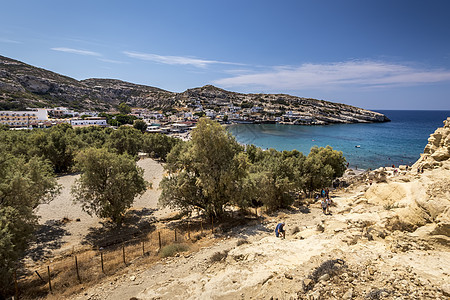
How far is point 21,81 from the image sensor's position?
141750 mm

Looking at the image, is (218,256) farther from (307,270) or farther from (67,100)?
(67,100)

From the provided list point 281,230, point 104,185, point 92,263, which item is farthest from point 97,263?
point 281,230

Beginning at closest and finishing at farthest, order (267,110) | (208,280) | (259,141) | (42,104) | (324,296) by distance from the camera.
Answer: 1. (324,296)
2. (208,280)
3. (259,141)
4. (42,104)
5. (267,110)

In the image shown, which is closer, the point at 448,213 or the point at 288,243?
the point at 448,213

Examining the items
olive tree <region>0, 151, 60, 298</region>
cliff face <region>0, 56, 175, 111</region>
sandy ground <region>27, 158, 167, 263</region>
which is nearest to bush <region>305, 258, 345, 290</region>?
olive tree <region>0, 151, 60, 298</region>

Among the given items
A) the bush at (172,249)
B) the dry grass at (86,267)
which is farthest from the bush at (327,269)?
the dry grass at (86,267)

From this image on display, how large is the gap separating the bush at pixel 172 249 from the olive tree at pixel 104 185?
22.5 feet

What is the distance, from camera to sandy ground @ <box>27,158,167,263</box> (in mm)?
15467

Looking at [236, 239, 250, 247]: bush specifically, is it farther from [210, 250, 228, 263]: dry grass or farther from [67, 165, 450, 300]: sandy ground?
[210, 250, 228, 263]: dry grass

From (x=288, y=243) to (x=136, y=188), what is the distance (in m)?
13.3

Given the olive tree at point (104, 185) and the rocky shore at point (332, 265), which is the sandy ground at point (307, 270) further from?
the olive tree at point (104, 185)

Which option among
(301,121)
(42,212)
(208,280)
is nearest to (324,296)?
(208,280)

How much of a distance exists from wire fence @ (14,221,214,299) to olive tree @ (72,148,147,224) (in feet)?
10.8

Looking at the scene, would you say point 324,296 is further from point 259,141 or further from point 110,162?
point 259,141
